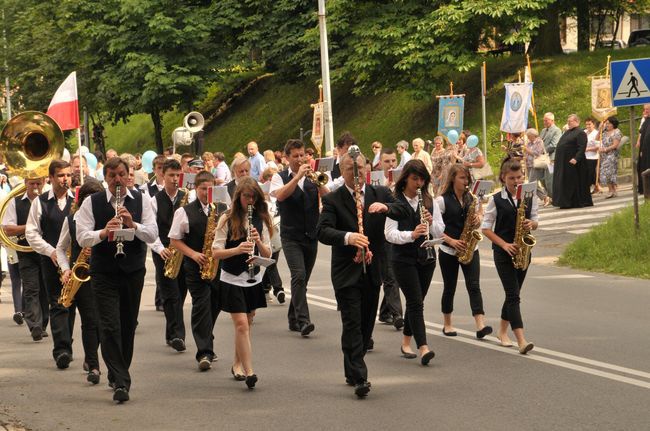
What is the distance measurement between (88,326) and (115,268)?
1.25 m

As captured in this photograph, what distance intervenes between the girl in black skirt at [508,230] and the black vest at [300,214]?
2.23m

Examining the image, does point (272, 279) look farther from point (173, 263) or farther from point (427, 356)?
point (427, 356)

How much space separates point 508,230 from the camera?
11.4m

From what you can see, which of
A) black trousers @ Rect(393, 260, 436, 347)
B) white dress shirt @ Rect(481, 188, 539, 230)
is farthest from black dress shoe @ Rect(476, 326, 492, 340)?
black trousers @ Rect(393, 260, 436, 347)

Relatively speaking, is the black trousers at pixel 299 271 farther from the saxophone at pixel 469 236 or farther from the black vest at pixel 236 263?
the black vest at pixel 236 263

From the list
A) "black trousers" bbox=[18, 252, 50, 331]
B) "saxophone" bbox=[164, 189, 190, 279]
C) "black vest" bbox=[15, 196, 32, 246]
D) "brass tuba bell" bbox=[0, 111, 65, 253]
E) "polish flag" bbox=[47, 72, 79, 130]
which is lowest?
"black trousers" bbox=[18, 252, 50, 331]

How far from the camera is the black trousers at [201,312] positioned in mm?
11148

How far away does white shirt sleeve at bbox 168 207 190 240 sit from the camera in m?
11.1

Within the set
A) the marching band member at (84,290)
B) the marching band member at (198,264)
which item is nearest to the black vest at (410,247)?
the marching band member at (198,264)

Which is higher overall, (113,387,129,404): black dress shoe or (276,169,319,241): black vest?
(276,169,319,241): black vest

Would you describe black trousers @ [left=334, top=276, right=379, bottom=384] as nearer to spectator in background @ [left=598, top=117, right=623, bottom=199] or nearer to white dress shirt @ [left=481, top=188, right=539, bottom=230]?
white dress shirt @ [left=481, top=188, right=539, bottom=230]

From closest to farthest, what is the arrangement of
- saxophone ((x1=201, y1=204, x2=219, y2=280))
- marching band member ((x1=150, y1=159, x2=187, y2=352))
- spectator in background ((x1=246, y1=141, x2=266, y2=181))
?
saxophone ((x1=201, y1=204, x2=219, y2=280)), marching band member ((x1=150, y1=159, x2=187, y2=352)), spectator in background ((x1=246, y1=141, x2=266, y2=181))

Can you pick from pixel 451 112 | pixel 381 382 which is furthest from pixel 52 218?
pixel 451 112

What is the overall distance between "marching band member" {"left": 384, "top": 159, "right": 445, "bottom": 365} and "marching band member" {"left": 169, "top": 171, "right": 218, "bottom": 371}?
5.41 feet
